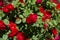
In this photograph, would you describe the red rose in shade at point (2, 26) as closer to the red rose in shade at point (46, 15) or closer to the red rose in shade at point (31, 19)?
the red rose in shade at point (31, 19)

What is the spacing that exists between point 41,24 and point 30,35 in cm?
21

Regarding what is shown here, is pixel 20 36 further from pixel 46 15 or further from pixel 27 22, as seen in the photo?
pixel 46 15

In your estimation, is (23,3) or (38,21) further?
(23,3)

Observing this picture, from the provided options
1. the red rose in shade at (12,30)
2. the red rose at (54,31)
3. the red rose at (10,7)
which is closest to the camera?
the red rose in shade at (12,30)

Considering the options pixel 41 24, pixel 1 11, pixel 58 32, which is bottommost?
pixel 58 32

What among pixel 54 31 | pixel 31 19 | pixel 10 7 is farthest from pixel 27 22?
pixel 54 31

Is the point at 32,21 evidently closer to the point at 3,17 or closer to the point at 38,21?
the point at 38,21

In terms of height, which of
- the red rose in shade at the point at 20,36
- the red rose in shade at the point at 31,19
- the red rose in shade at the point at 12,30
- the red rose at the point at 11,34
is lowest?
the red rose in shade at the point at 20,36

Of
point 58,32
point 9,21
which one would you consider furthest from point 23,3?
point 58,32

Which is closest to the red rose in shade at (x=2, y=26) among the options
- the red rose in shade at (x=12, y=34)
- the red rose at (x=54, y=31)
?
the red rose in shade at (x=12, y=34)

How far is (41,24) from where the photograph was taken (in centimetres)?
303

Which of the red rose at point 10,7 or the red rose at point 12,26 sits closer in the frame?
the red rose at point 12,26

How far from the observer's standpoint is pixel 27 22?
2916mm

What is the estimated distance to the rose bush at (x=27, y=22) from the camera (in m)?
2.92
